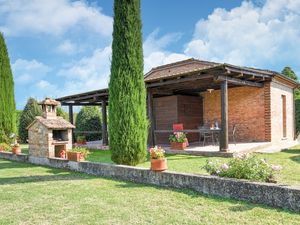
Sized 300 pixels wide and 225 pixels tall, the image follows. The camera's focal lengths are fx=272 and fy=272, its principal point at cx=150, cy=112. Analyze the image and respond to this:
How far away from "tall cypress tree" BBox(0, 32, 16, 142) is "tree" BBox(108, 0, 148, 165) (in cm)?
1003

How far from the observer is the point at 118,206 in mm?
4488

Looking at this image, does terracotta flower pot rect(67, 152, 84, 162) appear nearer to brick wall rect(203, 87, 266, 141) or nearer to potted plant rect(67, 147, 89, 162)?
potted plant rect(67, 147, 89, 162)

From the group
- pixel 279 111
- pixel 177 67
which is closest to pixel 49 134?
pixel 279 111

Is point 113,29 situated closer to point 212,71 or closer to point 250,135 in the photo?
point 212,71

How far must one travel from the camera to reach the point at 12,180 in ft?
22.9

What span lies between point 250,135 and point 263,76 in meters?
3.05

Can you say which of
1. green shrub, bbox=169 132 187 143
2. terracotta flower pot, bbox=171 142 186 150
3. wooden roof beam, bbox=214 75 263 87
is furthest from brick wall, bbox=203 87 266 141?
terracotta flower pot, bbox=171 142 186 150

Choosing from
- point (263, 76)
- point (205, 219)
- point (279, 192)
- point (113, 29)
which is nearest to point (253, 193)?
point (279, 192)

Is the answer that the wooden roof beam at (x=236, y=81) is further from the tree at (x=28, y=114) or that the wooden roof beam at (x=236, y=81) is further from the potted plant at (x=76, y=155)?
the tree at (x=28, y=114)

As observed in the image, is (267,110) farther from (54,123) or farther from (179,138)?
(54,123)

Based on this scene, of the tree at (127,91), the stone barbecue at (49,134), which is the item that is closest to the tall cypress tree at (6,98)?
the stone barbecue at (49,134)

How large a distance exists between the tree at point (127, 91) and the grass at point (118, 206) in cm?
129

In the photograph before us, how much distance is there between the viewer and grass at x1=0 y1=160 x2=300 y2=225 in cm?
Result: 380

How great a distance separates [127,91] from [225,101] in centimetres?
406
